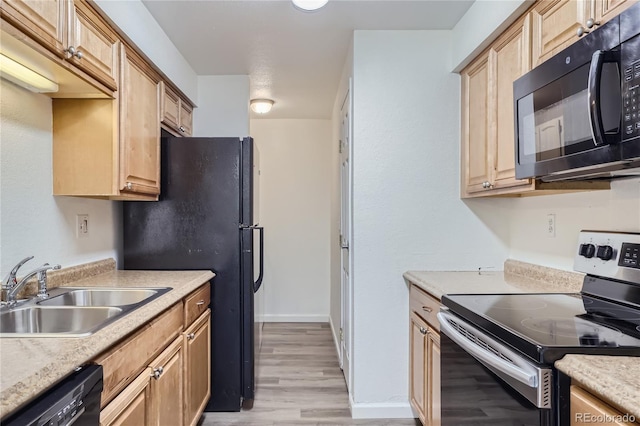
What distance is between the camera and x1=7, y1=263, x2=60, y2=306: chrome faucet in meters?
1.42

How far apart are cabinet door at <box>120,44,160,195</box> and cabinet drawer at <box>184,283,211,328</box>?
1.98 feet

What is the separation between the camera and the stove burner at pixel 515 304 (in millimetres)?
1403

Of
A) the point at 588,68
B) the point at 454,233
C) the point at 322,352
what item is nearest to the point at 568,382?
the point at 588,68

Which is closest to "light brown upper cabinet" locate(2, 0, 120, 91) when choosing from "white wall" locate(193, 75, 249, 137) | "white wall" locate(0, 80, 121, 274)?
"white wall" locate(0, 80, 121, 274)

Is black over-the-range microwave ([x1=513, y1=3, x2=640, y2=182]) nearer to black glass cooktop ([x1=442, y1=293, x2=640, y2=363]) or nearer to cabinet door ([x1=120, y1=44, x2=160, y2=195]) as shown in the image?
black glass cooktop ([x1=442, y1=293, x2=640, y2=363])

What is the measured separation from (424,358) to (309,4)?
6.18 feet

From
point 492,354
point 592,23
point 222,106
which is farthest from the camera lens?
point 222,106

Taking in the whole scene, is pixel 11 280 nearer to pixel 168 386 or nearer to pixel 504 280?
pixel 168 386

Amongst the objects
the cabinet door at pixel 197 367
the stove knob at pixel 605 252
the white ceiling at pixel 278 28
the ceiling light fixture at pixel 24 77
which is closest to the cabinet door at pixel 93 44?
the ceiling light fixture at pixel 24 77

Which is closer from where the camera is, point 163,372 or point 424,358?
point 163,372

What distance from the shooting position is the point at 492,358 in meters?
1.16

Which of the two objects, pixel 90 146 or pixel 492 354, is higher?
pixel 90 146

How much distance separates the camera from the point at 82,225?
2006 millimetres

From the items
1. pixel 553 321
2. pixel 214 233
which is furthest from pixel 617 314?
pixel 214 233
